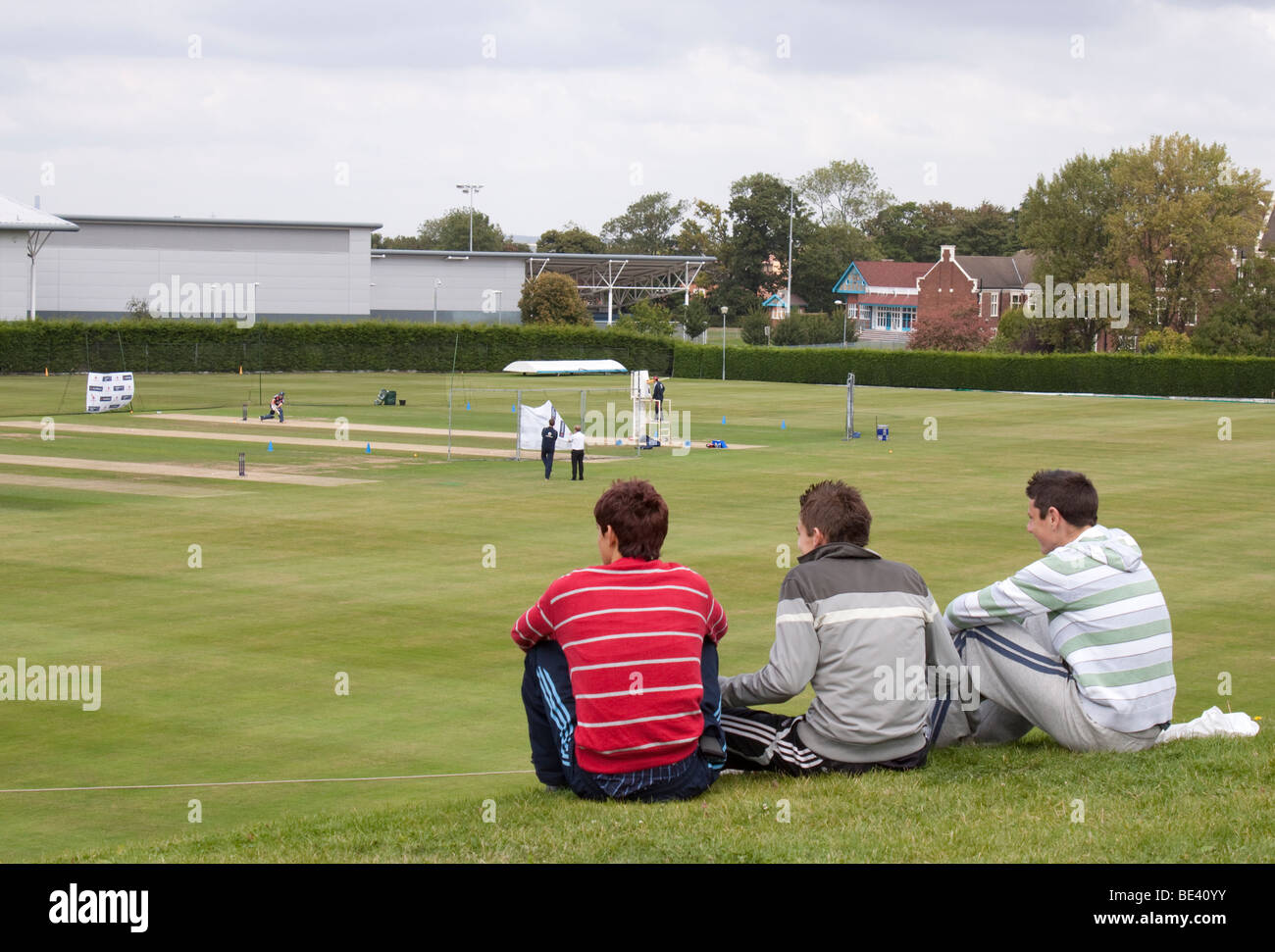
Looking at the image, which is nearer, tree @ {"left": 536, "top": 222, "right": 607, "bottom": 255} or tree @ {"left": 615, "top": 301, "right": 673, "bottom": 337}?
tree @ {"left": 615, "top": 301, "right": 673, "bottom": 337}

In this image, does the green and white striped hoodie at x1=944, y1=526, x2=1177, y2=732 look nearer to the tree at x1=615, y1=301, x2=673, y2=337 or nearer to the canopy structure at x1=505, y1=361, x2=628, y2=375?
the canopy structure at x1=505, y1=361, x2=628, y2=375

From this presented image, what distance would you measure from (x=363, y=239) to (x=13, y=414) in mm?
49344

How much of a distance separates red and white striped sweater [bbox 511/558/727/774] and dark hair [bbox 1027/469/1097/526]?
2.19m

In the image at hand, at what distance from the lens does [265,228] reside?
3814 inches

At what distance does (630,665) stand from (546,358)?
286 feet

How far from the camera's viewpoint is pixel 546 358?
92.9 m

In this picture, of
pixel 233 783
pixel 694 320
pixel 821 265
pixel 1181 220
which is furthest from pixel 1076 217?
pixel 233 783

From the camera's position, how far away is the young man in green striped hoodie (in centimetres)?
731

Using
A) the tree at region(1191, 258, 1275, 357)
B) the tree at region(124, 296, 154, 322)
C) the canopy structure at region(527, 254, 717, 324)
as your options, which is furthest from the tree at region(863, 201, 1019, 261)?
the tree at region(124, 296, 154, 322)

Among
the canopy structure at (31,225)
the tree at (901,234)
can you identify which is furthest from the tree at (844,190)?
the canopy structure at (31,225)

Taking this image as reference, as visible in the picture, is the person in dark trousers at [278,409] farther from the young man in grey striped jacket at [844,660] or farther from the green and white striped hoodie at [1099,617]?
the green and white striped hoodie at [1099,617]

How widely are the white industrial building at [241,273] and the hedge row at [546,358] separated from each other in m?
7.54

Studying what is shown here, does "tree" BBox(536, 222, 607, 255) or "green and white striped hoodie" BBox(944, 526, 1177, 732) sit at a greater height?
"tree" BBox(536, 222, 607, 255)

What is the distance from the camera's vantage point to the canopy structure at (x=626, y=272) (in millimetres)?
112625
